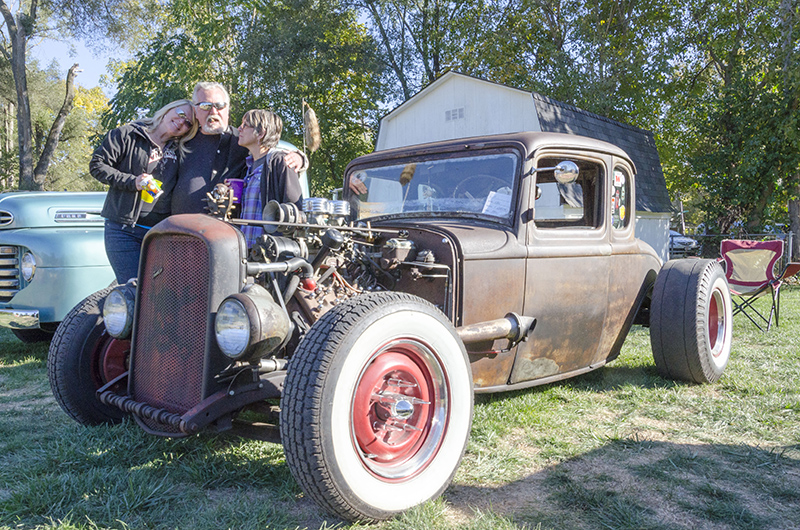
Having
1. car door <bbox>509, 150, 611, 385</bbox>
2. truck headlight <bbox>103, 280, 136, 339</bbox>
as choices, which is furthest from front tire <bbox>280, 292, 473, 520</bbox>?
truck headlight <bbox>103, 280, 136, 339</bbox>

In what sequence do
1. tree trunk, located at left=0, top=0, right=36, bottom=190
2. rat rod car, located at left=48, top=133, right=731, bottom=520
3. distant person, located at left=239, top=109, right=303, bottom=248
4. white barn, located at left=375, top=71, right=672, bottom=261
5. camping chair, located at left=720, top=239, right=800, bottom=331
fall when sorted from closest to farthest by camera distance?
rat rod car, located at left=48, top=133, right=731, bottom=520 < distant person, located at left=239, top=109, right=303, bottom=248 < camping chair, located at left=720, top=239, right=800, bottom=331 < white barn, located at left=375, top=71, right=672, bottom=261 < tree trunk, located at left=0, top=0, right=36, bottom=190

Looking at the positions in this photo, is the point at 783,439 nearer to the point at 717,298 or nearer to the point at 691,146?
the point at 717,298

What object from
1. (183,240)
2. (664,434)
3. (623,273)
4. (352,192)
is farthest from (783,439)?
(183,240)

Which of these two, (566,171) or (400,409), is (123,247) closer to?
(400,409)

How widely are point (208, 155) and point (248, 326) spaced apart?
1.70m

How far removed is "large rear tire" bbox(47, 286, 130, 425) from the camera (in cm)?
292

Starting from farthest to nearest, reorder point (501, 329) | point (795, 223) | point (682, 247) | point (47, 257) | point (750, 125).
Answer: point (682, 247), point (750, 125), point (795, 223), point (47, 257), point (501, 329)

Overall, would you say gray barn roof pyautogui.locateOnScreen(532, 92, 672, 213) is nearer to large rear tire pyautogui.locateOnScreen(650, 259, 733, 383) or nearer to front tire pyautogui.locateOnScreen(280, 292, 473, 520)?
large rear tire pyautogui.locateOnScreen(650, 259, 733, 383)

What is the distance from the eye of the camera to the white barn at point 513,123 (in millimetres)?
13812

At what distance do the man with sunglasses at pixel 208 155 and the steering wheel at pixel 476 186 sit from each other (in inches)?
36.2

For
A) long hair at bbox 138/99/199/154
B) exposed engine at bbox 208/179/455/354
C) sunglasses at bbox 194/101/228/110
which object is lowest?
exposed engine at bbox 208/179/455/354

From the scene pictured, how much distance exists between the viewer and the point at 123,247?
3400 mm

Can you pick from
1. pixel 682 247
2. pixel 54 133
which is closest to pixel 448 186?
pixel 682 247

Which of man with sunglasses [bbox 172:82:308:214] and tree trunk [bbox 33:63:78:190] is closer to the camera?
man with sunglasses [bbox 172:82:308:214]
